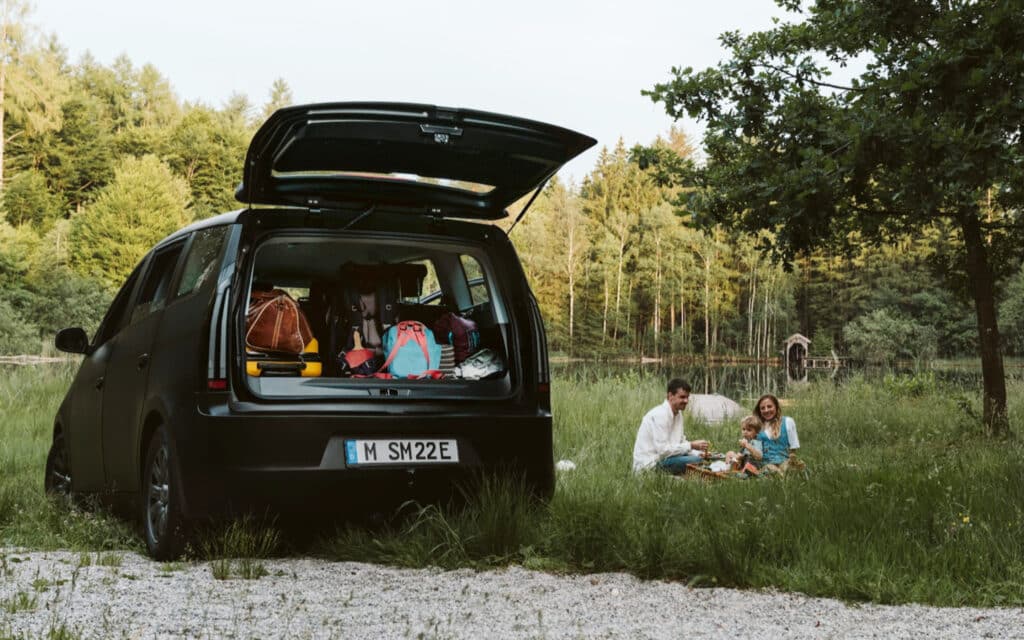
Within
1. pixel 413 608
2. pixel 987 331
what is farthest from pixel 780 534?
pixel 987 331

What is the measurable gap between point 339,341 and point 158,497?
1.22m

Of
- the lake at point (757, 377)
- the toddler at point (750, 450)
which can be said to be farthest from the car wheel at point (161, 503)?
the lake at point (757, 377)

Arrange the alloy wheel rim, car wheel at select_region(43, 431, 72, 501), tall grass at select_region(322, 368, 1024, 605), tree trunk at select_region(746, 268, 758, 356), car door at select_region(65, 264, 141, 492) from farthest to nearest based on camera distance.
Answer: tree trunk at select_region(746, 268, 758, 356) → car wheel at select_region(43, 431, 72, 501) → car door at select_region(65, 264, 141, 492) → the alloy wheel rim → tall grass at select_region(322, 368, 1024, 605)

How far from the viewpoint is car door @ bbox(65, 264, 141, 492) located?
6645 mm

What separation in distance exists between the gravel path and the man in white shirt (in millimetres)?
4578

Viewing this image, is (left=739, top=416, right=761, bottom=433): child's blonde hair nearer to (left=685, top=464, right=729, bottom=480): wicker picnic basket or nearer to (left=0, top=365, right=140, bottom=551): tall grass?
(left=685, top=464, right=729, bottom=480): wicker picnic basket

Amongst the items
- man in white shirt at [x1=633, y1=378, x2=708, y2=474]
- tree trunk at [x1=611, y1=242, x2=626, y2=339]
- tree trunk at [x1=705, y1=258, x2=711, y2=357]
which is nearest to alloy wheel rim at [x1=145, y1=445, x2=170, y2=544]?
man in white shirt at [x1=633, y1=378, x2=708, y2=474]

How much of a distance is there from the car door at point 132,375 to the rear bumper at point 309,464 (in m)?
0.80

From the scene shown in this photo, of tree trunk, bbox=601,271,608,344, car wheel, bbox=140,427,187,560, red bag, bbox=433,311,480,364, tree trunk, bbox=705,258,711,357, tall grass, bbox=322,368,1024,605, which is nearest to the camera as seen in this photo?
tall grass, bbox=322,368,1024,605

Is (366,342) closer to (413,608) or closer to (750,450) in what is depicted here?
(413,608)

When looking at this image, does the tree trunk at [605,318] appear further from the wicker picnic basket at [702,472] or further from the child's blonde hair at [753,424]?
the wicker picnic basket at [702,472]

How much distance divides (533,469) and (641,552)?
0.75 metres

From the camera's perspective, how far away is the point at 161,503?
218 inches

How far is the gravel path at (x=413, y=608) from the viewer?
13.2 feet
